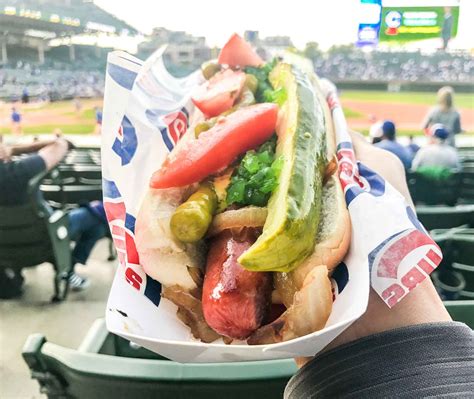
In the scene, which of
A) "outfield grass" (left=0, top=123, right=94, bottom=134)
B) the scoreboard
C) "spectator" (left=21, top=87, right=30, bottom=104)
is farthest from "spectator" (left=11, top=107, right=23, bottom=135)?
the scoreboard

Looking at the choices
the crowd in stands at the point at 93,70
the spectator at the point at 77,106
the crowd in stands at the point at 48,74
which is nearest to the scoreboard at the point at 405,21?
the crowd in stands at the point at 93,70

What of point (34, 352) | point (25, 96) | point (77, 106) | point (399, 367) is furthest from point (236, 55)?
point (77, 106)

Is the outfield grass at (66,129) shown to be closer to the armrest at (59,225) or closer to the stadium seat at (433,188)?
the armrest at (59,225)

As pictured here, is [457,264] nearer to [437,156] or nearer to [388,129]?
[388,129]

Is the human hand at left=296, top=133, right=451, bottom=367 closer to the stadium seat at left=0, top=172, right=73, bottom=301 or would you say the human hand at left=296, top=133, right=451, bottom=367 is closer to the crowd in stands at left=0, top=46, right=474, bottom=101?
the crowd in stands at left=0, top=46, right=474, bottom=101

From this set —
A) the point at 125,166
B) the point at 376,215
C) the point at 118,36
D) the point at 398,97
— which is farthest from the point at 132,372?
the point at 398,97

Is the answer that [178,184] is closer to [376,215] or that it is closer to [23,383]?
[376,215]
